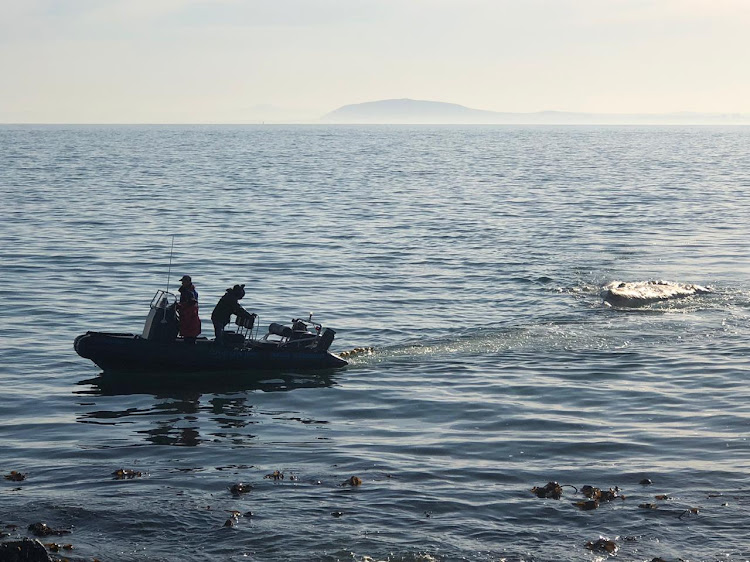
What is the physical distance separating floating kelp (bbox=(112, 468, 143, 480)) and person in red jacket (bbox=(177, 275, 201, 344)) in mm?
6418

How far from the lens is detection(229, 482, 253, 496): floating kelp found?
51.6 ft

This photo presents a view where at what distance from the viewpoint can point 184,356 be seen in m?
23.0

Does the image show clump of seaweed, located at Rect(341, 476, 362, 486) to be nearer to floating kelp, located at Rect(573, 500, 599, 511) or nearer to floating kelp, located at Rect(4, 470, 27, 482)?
floating kelp, located at Rect(573, 500, 599, 511)

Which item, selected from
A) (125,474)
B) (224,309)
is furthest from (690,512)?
(224,309)

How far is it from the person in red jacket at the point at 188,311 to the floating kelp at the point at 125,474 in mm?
6418

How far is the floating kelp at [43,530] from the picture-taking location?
45.5 ft

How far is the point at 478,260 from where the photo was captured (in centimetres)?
4116

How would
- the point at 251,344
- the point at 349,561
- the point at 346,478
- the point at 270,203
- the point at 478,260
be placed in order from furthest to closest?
1. the point at 270,203
2. the point at 478,260
3. the point at 251,344
4. the point at 346,478
5. the point at 349,561

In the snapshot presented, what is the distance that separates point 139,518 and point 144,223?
3917 cm

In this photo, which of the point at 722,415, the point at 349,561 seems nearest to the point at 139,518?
the point at 349,561

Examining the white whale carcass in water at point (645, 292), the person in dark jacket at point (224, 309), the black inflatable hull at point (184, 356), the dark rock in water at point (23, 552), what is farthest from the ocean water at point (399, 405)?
the dark rock in water at point (23, 552)

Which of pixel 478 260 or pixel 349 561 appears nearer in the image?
pixel 349 561

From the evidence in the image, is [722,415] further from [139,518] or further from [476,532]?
[139,518]

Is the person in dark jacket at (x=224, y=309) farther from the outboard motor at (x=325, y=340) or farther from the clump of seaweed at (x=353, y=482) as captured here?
the clump of seaweed at (x=353, y=482)
